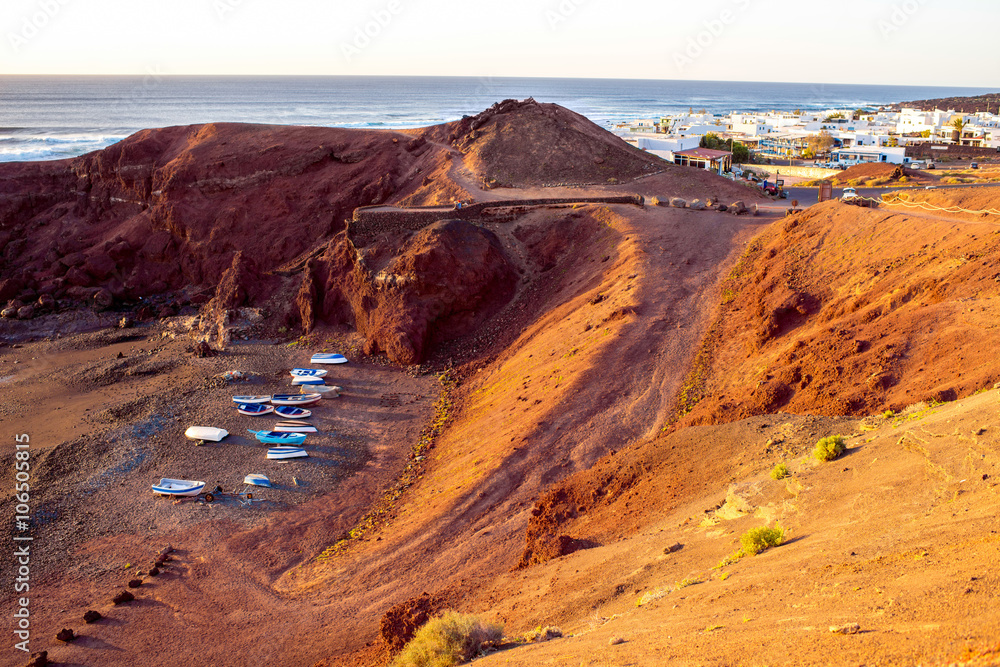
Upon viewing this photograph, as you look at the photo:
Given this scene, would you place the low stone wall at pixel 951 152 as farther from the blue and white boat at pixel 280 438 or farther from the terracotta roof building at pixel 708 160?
the blue and white boat at pixel 280 438

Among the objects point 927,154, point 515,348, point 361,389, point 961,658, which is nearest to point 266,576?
point 361,389

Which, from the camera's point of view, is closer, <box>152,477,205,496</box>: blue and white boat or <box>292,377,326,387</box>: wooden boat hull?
<box>152,477,205,496</box>: blue and white boat

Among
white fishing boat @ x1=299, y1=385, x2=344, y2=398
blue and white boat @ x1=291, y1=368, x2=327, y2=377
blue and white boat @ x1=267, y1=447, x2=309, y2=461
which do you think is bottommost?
blue and white boat @ x1=267, y1=447, x2=309, y2=461

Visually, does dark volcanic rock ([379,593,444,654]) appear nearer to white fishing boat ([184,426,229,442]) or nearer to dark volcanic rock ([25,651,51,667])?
dark volcanic rock ([25,651,51,667])

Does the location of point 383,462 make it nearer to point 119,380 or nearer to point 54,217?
point 119,380
